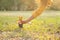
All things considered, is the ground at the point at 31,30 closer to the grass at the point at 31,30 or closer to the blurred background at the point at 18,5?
the grass at the point at 31,30

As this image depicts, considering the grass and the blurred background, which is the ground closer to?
the grass

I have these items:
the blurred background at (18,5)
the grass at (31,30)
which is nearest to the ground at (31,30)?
the grass at (31,30)

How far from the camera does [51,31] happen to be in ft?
12.2

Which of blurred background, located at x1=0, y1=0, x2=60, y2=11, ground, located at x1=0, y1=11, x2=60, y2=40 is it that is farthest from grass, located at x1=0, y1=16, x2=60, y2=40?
blurred background, located at x1=0, y1=0, x2=60, y2=11

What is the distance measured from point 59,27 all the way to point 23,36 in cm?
82

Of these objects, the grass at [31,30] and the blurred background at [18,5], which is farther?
the blurred background at [18,5]

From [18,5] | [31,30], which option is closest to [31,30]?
[31,30]

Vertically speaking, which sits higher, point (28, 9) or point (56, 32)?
point (56, 32)

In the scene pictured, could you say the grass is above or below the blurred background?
above

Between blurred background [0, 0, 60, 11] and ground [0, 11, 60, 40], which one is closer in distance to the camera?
ground [0, 11, 60, 40]

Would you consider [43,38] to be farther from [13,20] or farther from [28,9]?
[28,9]

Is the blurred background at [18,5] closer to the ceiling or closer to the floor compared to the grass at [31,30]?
closer to the floor

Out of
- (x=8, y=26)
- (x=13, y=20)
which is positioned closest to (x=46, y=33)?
(x=8, y=26)

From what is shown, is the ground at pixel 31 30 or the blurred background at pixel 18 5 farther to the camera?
the blurred background at pixel 18 5
